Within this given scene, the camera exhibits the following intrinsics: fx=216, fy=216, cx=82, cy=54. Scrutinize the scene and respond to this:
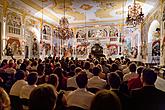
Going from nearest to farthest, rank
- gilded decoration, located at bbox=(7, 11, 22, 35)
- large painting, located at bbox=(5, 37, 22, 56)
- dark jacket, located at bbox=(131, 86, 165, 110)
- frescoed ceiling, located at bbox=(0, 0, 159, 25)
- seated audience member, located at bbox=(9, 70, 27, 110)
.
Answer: dark jacket, located at bbox=(131, 86, 165, 110) < seated audience member, located at bbox=(9, 70, 27, 110) < large painting, located at bbox=(5, 37, 22, 56) < gilded decoration, located at bbox=(7, 11, 22, 35) < frescoed ceiling, located at bbox=(0, 0, 159, 25)

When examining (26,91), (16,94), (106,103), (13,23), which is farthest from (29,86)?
(13,23)

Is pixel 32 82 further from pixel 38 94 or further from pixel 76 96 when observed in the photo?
pixel 38 94

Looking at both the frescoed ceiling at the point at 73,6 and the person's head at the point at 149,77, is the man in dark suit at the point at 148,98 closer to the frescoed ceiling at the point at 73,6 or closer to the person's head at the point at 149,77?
the person's head at the point at 149,77

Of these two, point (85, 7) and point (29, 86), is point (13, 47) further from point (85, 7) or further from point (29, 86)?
point (29, 86)

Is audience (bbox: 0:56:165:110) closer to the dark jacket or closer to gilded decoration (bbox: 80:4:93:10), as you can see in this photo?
the dark jacket

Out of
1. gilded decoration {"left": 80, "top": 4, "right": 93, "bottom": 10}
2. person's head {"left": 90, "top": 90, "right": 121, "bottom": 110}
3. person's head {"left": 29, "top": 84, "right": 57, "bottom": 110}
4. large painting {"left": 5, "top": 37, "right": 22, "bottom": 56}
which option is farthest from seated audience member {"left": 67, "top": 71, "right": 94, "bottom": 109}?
gilded decoration {"left": 80, "top": 4, "right": 93, "bottom": 10}

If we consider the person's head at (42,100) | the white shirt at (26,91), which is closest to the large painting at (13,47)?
the white shirt at (26,91)

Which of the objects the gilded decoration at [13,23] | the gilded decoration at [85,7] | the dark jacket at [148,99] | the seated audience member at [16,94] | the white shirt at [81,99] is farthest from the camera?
the gilded decoration at [85,7]

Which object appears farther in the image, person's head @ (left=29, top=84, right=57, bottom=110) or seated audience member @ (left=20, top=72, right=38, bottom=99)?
seated audience member @ (left=20, top=72, right=38, bottom=99)

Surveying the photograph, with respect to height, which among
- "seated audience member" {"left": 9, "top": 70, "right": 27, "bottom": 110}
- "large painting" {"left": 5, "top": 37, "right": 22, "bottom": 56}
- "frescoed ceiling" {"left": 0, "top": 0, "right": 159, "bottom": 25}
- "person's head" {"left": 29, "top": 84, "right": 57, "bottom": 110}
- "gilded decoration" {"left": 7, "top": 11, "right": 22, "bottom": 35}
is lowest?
"seated audience member" {"left": 9, "top": 70, "right": 27, "bottom": 110}

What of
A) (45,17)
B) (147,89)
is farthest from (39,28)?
(147,89)

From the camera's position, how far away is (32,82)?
15.9ft

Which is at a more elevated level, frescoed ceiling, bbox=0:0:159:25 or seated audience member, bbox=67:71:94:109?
frescoed ceiling, bbox=0:0:159:25

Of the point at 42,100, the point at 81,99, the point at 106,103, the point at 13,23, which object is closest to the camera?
the point at 106,103
